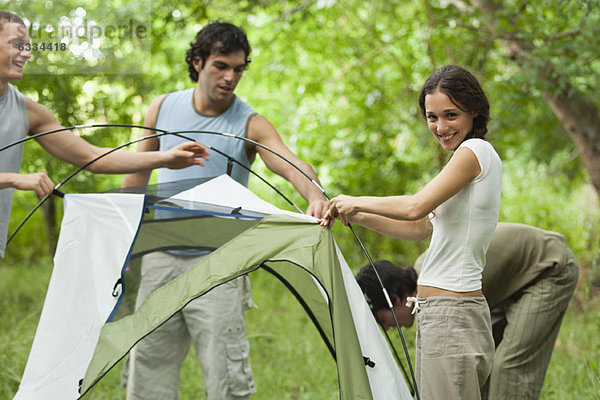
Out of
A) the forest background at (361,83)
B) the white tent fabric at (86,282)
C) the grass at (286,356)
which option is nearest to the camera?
the white tent fabric at (86,282)

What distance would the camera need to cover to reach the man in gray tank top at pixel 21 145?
2.01 metres

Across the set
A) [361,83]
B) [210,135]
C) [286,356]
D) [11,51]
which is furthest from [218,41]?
[361,83]

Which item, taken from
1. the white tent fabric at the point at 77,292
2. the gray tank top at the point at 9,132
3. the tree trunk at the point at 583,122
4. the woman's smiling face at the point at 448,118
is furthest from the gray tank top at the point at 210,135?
the tree trunk at the point at 583,122

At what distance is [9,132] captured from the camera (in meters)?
2.06

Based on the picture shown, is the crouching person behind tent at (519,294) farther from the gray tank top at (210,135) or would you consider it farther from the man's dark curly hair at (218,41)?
the man's dark curly hair at (218,41)

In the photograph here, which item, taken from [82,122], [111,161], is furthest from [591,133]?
[82,122]

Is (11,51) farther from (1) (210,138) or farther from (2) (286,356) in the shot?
(2) (286,356)

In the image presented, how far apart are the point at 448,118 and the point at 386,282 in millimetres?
803

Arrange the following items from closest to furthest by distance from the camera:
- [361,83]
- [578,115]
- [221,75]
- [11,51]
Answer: [11,51] < [221,75] < [578,115] < [361,83]

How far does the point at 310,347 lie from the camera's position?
4.14 metres

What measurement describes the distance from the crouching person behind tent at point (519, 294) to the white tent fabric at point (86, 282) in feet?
1.52

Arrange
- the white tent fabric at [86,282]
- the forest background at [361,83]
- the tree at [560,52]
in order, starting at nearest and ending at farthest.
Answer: the white tent fabric at [86,282], the tree at [560,52], the forest background at [361,83]

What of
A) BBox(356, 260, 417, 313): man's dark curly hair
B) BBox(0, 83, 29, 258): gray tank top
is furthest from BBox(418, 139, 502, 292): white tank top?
BBox(0, 83, 29, 258): gray tank top

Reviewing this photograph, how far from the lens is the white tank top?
5.37ft
